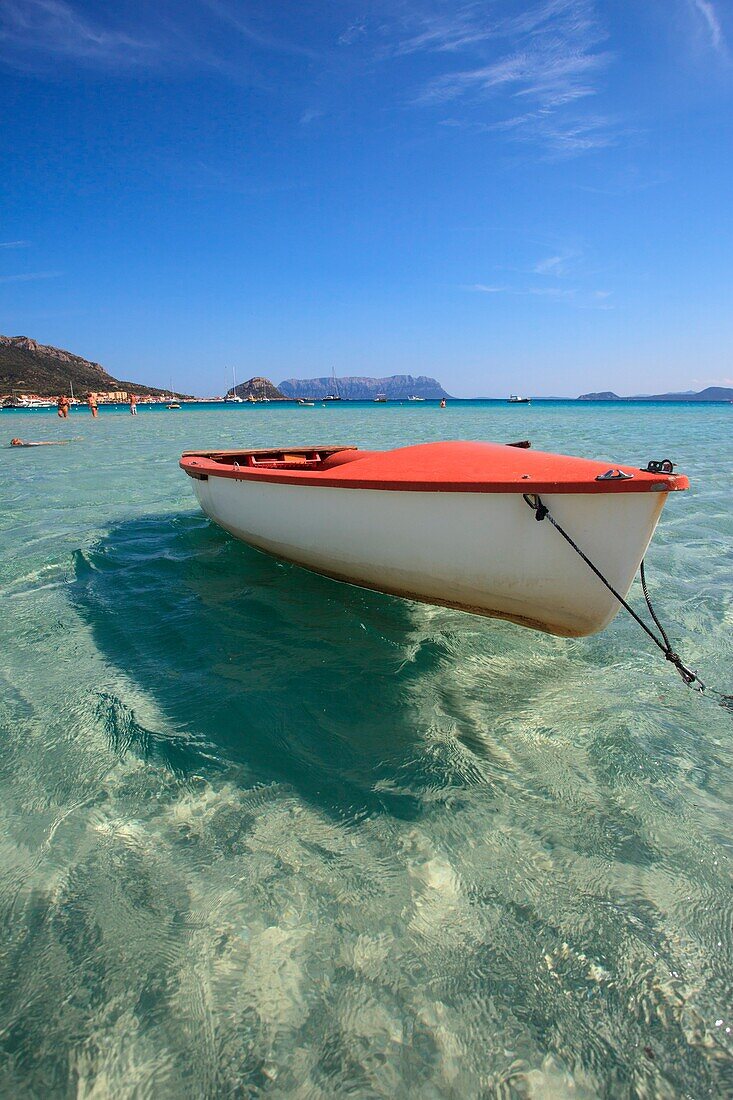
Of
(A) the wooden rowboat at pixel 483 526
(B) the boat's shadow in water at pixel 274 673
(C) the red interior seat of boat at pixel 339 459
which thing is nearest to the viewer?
(B) the boat's shadow in water at pixel 274 673

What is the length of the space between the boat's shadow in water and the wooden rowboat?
53 centimetres

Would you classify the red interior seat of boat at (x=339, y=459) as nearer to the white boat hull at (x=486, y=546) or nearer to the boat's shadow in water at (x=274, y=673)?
the boat's shadow in water at (x=274, y=673)

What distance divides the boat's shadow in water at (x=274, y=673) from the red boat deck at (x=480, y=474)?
1308 millimetres

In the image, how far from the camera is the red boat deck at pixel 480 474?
332 cm

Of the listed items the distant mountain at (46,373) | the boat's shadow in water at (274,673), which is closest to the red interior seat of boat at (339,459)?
the boat's shadow in water at (274,673)

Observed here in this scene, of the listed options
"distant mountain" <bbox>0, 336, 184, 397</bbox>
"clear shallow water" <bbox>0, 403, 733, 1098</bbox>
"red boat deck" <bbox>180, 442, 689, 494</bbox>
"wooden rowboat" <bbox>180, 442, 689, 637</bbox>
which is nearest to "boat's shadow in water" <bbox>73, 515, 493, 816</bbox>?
"clear shallow water" <bbox>0, 403, 733, 1098</bbox>

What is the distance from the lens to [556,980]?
2014mm

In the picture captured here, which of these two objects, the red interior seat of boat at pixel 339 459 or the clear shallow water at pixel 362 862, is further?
the red interior seat of boat at pixel 339 459

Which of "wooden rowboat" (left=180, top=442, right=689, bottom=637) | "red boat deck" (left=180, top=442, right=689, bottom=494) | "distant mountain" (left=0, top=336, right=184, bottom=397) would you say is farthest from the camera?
"distant mountain" (left=0, top=336, right=184, bottom=397)

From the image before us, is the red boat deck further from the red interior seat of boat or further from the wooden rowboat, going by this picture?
the red interior seat of boat

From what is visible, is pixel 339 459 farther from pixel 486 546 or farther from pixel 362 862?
pixel 362 862

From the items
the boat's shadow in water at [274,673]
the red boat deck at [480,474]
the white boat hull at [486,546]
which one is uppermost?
the red boat deck at [480,474]

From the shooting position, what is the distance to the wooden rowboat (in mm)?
3461

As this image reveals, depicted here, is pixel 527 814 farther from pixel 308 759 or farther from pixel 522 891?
pixel 308 759
